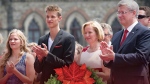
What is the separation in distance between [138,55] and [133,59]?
0.21ft

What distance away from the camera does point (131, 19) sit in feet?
13.5

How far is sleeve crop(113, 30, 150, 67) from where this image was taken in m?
3.92

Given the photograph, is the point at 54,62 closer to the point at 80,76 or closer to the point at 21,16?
the point at 80,76

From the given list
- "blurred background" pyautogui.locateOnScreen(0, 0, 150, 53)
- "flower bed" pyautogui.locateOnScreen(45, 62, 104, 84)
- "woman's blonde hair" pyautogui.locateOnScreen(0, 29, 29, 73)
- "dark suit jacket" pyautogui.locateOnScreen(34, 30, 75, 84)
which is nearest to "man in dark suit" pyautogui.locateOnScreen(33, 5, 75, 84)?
"dark suit jacket" pyautogui.locateOnScreen(34, 30, 75, 84)

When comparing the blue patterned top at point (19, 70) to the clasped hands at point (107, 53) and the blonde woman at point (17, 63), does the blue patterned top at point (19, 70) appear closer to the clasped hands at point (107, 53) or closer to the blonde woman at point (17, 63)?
the blonde woman at point (17, 63)

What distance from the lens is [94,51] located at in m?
4.90

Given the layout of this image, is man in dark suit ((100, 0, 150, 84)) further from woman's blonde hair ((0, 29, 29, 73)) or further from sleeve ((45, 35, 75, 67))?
woman's blonde hair ((0, 29, 29, 73))

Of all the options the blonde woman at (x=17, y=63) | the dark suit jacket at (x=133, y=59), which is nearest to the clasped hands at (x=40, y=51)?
the blonde woman at (x=17, y=63)

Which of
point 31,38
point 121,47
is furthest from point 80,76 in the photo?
point 31,38

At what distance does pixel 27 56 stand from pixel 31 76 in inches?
10.9

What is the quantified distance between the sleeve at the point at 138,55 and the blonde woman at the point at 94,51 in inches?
31.2

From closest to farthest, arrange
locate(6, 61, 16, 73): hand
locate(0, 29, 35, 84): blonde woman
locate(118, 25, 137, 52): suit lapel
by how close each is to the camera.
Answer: locate(118, 25, 137, 52): suit lapel
locate(6, 61, 16, 73): hand
locate(0, 29, 35, 84): blonde woman

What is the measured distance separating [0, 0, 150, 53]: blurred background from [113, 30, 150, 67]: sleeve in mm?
13097

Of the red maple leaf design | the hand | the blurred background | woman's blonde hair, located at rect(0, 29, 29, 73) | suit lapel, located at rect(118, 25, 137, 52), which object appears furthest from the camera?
the blurred background
